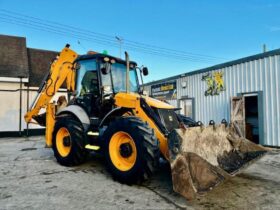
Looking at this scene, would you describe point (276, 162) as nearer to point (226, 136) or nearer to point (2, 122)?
point (226, 136)

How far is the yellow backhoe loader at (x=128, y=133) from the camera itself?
12.3 feet

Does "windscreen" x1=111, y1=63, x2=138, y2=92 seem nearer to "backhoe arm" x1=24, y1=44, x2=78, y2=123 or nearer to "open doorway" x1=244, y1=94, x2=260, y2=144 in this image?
"backhoe arm" x1=24, y1=44, x2=78, y2=123

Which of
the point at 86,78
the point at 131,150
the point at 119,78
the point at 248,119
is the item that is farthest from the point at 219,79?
the point at 131,150

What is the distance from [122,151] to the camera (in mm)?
4781

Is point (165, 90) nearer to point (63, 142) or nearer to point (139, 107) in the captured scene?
point (63, 142)

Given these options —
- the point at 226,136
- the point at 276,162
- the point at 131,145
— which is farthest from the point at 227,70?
the point at 131,145

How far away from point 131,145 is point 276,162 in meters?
4.54

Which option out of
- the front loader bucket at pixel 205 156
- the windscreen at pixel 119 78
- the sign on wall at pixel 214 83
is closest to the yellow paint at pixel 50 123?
the windscreen at pixel 119 78

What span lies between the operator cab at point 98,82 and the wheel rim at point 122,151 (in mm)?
1066

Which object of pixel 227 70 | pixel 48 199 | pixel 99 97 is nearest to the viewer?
pixel 48 199

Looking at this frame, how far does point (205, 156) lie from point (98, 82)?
292cm

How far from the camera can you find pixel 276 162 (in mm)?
6898

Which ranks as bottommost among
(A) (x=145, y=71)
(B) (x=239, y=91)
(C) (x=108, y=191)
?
(C) (x=108, y=191)

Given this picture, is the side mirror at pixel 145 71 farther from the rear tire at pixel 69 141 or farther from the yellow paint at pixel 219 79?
the yellow paint at pixel 219 79
